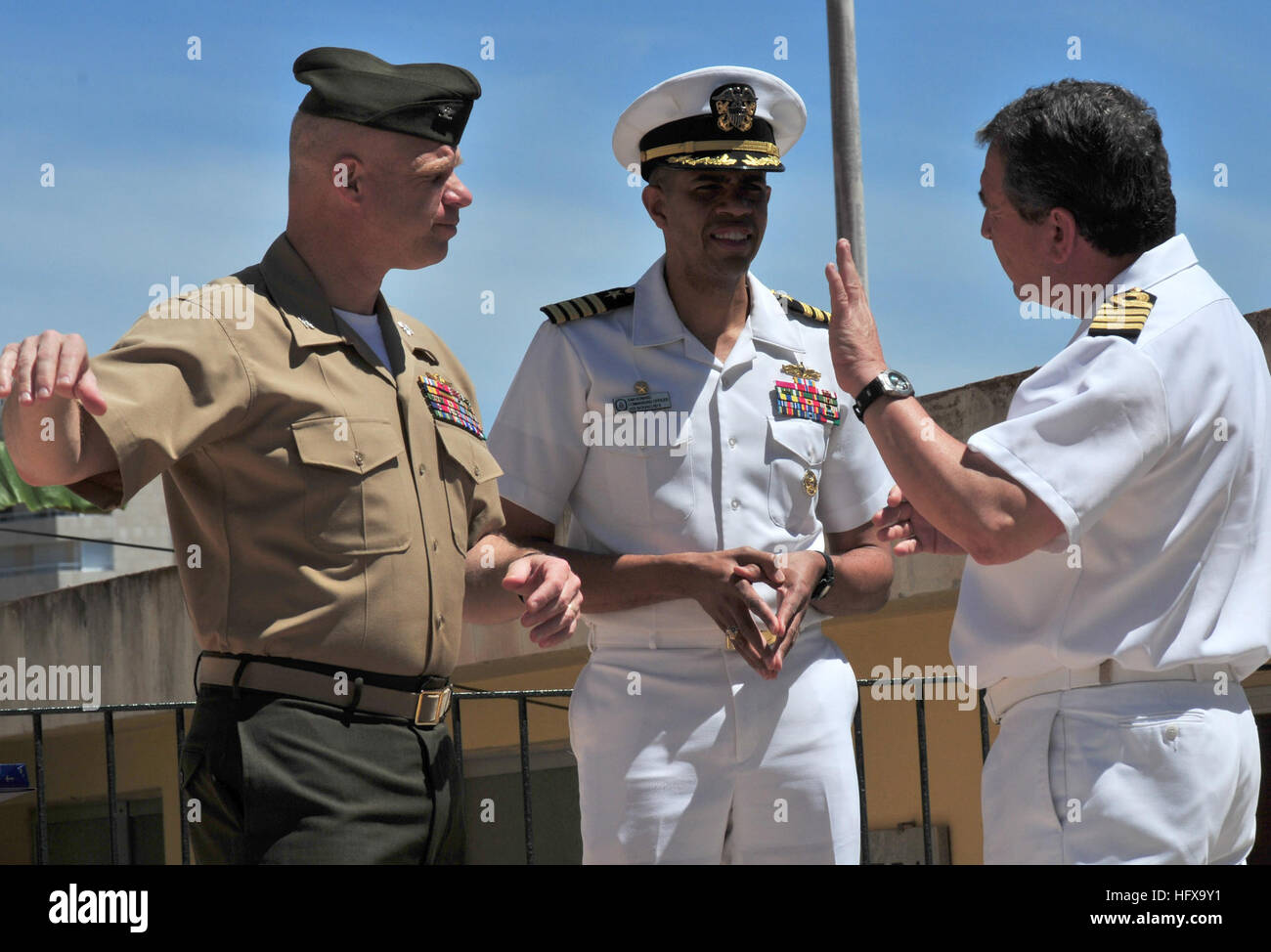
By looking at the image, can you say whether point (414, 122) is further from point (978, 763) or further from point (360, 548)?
point (978, 763)

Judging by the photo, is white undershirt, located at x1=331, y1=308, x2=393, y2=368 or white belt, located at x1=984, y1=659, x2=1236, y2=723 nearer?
white belt, located at x1=984, y1=659, x2=1236, y2=723

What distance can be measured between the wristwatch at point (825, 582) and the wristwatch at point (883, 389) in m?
0.72

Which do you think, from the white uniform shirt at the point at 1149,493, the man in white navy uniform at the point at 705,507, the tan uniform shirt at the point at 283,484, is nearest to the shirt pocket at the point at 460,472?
the tan uniform shirt at the point at 283,484

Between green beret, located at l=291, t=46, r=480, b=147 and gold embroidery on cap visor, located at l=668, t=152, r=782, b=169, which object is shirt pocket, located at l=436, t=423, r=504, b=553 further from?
gold embroidery on cap visor, located at l=668, t=152, r=782, b=169

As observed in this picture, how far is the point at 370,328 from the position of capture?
9.49 ft

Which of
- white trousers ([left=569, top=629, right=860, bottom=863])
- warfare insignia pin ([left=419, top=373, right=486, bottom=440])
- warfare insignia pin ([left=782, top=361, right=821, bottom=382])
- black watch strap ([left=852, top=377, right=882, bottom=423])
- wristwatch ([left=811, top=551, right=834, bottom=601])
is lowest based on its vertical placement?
white trousers ([left=569, top=629, right=860, bottom=863])

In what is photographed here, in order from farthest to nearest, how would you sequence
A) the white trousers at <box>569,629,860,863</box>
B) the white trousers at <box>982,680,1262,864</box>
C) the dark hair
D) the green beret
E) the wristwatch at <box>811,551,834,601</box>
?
the wristwatch at <box>811,551,834,601</box> < the white trousers at <box>569,629,860,863</box> < the green beret < the dark hair < the white trousers at <box>982,680,1262,864</box>

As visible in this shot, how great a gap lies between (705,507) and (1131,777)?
1.21 meters

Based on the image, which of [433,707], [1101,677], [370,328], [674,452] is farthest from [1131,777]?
[370,328]

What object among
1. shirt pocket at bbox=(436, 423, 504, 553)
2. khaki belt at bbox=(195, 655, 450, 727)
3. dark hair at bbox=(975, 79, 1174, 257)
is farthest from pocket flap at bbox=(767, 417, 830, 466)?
khaki belt at bbox=(195, 655, 450, 727)

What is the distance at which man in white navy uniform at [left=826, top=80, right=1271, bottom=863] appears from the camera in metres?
2.43

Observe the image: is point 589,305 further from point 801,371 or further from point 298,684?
point 298,684

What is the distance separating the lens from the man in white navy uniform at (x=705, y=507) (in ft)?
10.3
